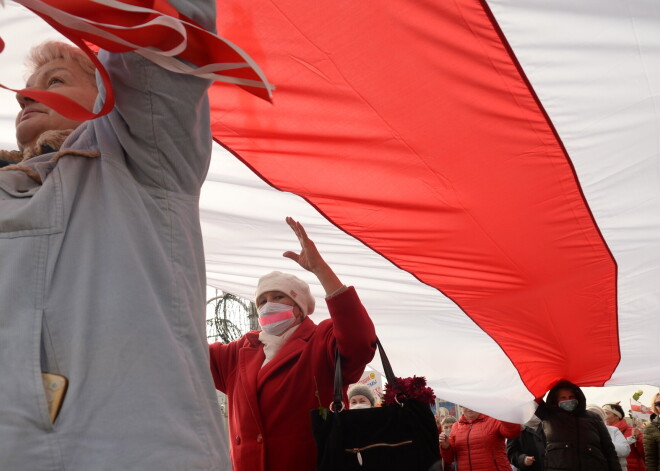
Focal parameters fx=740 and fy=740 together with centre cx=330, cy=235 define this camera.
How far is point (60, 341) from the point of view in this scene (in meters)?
1.17

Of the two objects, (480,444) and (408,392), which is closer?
(408,392)

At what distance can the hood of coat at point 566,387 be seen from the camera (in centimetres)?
553

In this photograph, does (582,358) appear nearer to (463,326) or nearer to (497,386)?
(497,386)

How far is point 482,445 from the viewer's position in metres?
7.38

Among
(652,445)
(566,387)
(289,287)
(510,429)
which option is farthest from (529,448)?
(289,287)

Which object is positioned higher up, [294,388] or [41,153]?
[41,153]

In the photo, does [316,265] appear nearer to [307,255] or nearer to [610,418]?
[307,255]

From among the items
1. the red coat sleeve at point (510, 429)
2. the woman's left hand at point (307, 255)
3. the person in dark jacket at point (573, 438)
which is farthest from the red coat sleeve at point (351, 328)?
the red coat sleeve at point (510, 429)

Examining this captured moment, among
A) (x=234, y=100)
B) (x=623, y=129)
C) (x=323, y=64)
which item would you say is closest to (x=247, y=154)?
(x=234, y=100)

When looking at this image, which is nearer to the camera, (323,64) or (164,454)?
(164,454)

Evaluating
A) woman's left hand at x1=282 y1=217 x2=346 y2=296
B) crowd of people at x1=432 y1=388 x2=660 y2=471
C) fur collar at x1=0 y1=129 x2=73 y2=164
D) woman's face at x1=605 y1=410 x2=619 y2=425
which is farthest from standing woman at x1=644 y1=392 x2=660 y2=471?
fur collar at x1=0 y1=129 x2=73 y2=164

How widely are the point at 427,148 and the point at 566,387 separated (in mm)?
3307

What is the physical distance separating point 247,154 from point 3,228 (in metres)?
Answer: 2.12

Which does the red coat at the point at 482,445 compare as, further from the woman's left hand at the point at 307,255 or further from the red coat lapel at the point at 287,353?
the woman's left hand at the point at 307,255
